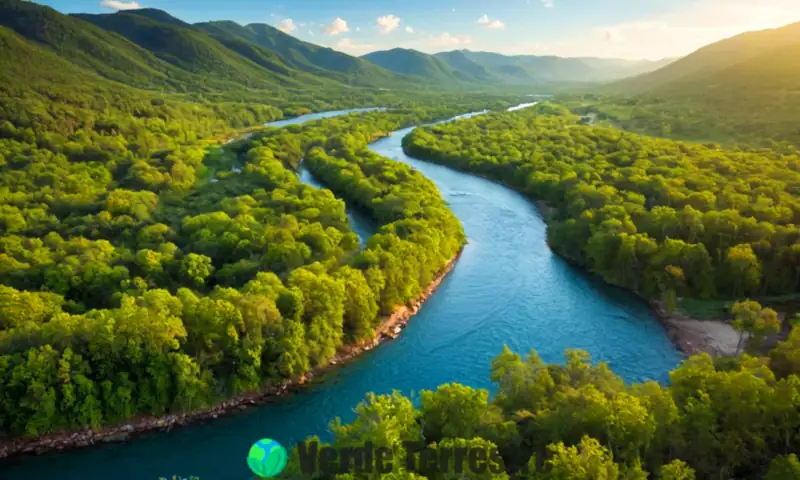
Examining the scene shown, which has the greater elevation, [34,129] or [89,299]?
[34,129]

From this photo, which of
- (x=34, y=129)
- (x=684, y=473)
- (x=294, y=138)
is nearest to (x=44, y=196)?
(x=34, y=129)

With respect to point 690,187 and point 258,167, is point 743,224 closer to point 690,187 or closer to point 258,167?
point 690,187

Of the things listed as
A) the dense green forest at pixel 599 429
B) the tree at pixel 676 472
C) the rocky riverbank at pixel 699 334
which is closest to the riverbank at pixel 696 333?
the rocky riverbank at pixel 699 334

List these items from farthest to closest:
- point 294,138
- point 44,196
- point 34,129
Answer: point 294,138
point 34,129
point 44,196

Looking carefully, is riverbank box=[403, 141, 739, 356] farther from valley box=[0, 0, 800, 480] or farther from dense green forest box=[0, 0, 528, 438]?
dense green forest box=[0, 0, 528, 438]

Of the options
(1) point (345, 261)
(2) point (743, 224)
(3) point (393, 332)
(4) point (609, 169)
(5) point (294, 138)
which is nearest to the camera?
(3) point (393, 332)

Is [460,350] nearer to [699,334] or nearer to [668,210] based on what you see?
[699,334]

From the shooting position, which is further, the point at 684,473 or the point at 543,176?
the point at 543,176
